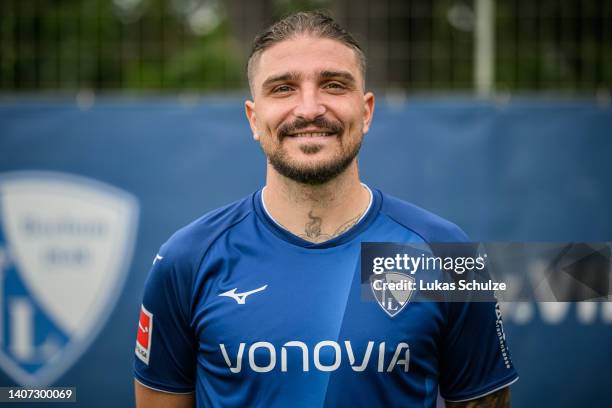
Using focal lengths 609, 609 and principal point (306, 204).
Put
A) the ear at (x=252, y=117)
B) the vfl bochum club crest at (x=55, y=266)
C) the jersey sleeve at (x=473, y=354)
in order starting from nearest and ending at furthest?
the jersey sleeve at (x=473, y=354)
the ear at (x=252, y=117)
the vfl bochum club crest at (x=55, y=266)

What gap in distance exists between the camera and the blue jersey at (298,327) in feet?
5.91

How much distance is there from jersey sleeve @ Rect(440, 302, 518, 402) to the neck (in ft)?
1.41

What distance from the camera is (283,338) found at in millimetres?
1804

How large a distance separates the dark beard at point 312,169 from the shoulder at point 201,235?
8.8 inches

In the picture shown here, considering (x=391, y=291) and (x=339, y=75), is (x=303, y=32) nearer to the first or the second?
(x=339, y=75)

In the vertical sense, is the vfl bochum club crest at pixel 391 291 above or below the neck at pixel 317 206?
below

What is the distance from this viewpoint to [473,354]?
1.93m

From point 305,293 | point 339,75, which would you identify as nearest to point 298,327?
point 305,293

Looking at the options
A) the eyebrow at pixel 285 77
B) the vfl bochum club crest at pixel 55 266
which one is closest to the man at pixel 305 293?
the eyebrow at pixel 285 77

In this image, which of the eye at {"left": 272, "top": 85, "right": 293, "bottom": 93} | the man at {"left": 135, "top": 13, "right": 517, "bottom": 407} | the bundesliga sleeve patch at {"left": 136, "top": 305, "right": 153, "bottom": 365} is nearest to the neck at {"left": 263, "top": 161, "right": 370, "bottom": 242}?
the man at {"left": 135, "top": 13, "right": 517, "bottom": 407}

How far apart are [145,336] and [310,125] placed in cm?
89

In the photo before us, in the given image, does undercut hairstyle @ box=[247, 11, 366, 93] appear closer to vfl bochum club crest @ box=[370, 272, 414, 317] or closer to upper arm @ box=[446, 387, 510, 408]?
vfl bochum club crest @ box=[370, 272, 414, 317]

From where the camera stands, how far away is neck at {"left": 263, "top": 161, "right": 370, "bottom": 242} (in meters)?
1.96

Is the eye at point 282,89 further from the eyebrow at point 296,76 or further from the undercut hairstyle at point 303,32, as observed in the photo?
the undercut hairstyle at point 303,32
